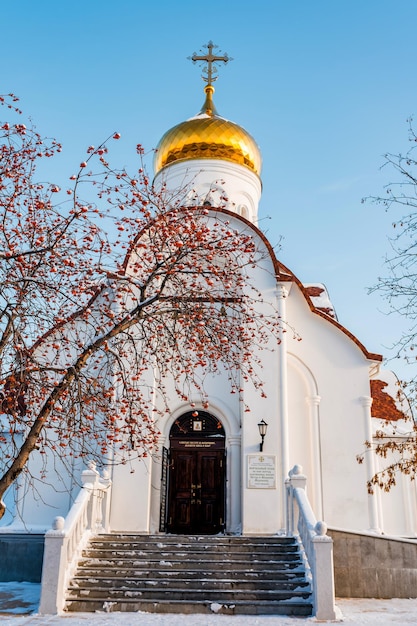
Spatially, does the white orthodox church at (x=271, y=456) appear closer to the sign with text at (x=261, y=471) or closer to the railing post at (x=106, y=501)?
the sign with text at (x=261, y=471)

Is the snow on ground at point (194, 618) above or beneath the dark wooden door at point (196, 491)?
beneath

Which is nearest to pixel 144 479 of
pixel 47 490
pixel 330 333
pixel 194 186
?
pixel 47 490

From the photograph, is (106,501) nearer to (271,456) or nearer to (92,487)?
(92,487)

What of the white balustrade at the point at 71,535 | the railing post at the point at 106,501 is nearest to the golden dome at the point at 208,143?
the railing post at the point at 106,501

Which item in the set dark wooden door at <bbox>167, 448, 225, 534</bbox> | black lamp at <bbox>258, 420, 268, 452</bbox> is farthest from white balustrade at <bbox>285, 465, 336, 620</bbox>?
dark wooden door at <bbox>167, 448, 225, 534</bbox>

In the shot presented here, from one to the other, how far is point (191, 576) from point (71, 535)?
88.1 inches

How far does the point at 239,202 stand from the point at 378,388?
7449mm

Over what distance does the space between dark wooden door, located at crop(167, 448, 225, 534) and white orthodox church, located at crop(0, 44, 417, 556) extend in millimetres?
24

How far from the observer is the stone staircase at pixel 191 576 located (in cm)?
1052

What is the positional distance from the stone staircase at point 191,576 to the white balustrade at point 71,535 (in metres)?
0.26

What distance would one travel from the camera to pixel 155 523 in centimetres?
1509

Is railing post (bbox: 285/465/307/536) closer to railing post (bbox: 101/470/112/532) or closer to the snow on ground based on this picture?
the snow on ground

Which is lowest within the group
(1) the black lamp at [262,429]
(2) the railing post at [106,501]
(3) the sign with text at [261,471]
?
→ (2) the railing post at [106,501]

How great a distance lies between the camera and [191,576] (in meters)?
11.5
